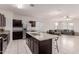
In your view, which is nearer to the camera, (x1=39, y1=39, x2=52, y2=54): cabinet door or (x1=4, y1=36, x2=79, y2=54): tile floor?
(x1=39, y1=39, x2=52, y2=54): cabinet door

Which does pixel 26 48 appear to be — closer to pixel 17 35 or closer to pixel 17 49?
pixel 17 49

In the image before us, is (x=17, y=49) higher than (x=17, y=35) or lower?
lower

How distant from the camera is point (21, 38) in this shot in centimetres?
569

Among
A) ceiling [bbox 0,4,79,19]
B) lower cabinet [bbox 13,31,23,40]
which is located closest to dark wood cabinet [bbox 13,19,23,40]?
lower cabinet [bbox 13,31,23,40]

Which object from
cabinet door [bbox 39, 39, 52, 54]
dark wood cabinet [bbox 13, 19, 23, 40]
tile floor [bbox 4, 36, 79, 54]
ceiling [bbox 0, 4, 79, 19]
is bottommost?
tile floor [bbox 4, 36, 79, 54]

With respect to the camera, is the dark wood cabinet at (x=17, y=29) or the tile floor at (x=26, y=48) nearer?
the tile floor at (x=26, y=48)

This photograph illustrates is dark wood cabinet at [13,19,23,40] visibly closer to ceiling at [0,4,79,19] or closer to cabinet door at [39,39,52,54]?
ceiling at [0,4,79,19]

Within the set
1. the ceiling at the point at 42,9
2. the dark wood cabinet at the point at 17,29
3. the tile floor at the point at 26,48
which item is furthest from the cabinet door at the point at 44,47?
the dark wood cabinet at the point at 17,29

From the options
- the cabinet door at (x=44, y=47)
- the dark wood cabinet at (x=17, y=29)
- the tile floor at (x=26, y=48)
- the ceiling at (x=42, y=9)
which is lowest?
the tile floor at (x=26, y=48)

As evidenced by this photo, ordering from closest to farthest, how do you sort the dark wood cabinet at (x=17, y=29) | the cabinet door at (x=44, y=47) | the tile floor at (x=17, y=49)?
the cabinet door at (x=44, y=47) → the tile floor at (x=17, y=49) → the dark wood cabinet at (x=17, y=29)

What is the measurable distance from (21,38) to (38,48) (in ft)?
10.8

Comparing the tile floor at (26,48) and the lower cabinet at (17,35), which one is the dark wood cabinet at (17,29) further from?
the tile floor at (26,48)

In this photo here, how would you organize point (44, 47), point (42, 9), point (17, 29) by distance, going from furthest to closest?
point (17, 29)
point (42, 9)
point (44, 47)

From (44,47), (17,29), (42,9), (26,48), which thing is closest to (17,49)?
(26,48)
